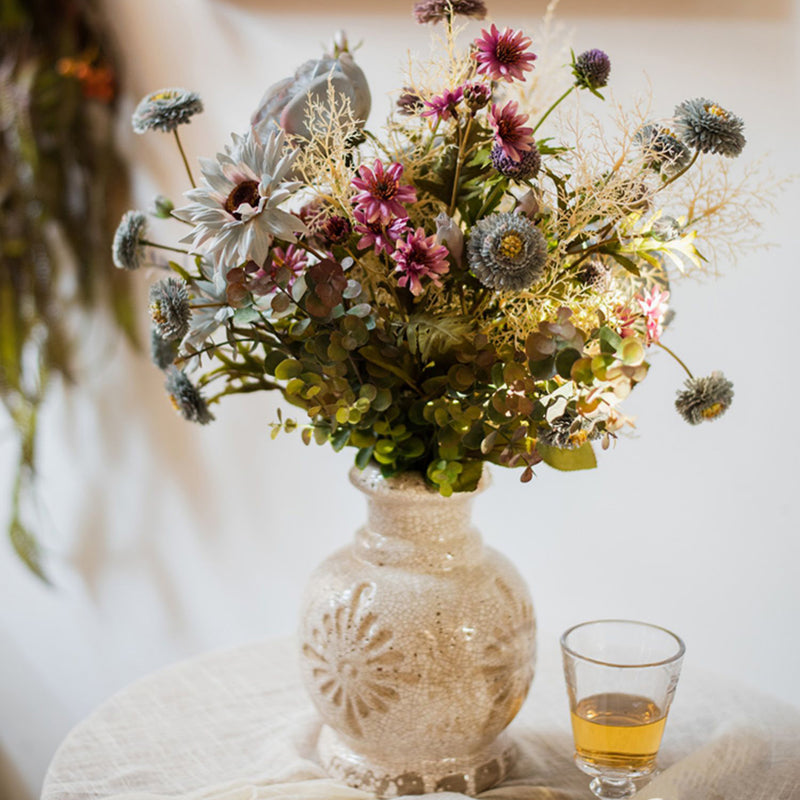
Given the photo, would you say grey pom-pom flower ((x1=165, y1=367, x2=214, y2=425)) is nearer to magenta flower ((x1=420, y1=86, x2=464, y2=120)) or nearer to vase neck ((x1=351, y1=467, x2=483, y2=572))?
vase neck ((x1=351, y1=467, x2=483, y2=572))

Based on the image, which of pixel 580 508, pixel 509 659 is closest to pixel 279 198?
pixel 509 659

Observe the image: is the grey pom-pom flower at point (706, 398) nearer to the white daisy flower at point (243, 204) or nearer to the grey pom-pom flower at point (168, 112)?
the white daisy flower at point (243, 204)

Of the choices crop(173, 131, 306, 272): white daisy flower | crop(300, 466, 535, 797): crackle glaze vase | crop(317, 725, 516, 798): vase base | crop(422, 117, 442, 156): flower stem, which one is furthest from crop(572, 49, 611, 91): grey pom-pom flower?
crop(317, 725, 516, 798): vase base

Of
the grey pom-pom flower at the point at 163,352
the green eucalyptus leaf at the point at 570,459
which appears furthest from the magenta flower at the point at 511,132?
the grey pom-pom flower at the point at 163,352

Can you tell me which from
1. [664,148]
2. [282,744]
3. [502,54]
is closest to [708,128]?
[664,148]

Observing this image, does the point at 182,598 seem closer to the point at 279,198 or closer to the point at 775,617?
the point at 775,617

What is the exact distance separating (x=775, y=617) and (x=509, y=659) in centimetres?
51

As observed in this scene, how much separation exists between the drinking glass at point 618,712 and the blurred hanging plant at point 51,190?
113cm

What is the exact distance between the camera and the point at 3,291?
167 centimetres

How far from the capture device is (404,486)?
0.78m

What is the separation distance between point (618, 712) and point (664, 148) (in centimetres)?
41

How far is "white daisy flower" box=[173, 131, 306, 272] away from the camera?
0.64 meters

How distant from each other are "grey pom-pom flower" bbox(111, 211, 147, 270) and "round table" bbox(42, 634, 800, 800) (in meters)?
0.43

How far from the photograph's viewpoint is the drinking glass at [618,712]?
0.72 metres
